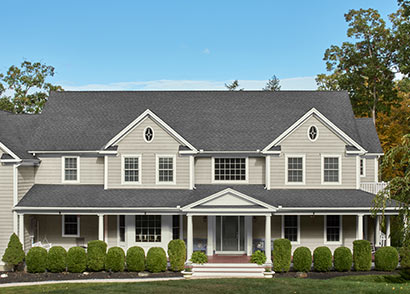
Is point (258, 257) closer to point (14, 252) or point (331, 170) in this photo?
point (331, 170)

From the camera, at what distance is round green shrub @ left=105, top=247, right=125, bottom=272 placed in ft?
75.9

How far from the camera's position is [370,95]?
46.3 metres

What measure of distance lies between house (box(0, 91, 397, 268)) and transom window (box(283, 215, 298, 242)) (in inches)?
2.1

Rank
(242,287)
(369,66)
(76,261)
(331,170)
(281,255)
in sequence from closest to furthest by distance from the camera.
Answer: (242,287), (281,255), (76,261), (331,170), (369,66)

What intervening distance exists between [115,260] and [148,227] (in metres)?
3.50

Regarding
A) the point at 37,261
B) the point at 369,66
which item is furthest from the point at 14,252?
the point at 369,66

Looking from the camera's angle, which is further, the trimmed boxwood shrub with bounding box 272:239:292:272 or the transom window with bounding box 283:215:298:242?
the transom window with bounding box 283:215:298:242

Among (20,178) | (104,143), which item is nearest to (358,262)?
(104,143)

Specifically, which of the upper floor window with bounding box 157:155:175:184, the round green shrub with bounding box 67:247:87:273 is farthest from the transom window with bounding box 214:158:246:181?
the round green shrub with bounding box 67:247:87:273

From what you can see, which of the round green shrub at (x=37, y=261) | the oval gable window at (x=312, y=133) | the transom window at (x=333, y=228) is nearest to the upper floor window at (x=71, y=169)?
the round green shrub at (x=37, y=261)

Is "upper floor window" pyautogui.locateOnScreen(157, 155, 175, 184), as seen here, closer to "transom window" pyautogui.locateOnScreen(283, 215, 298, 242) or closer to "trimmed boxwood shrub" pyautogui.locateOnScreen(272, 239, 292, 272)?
"transom window" pyautogui.locateOnScreen(283, 215, 298, 242)

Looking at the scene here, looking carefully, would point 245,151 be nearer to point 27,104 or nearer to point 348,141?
point 348,141

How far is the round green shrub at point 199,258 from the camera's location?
23609 millimetres

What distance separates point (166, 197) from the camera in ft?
84.0
